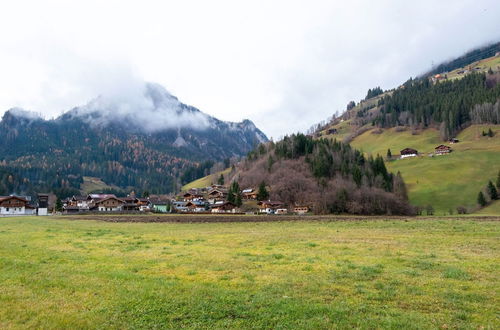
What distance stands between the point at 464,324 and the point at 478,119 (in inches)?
9038

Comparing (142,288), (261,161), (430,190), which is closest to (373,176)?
(430,190)

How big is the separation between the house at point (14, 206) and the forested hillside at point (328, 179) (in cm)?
8654

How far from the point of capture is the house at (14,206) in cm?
10806

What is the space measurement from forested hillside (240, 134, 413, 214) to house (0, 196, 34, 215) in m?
86.5

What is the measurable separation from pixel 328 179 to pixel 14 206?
111 m

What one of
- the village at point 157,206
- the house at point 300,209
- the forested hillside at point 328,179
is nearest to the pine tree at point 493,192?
the forested hillside at point 328,179

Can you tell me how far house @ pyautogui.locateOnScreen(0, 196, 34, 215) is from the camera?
355 ft

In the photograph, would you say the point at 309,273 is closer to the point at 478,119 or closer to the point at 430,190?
the point at 430,190

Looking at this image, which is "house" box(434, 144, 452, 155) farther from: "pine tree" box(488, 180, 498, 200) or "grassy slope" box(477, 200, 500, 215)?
"grassy slope" box(477, 200, 500, 215)

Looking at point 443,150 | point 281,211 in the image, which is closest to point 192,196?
point 281,211

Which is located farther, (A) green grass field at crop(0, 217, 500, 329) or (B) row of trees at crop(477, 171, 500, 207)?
(B) row of trees at crop(477, 171, 500, 207)

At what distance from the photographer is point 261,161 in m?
165

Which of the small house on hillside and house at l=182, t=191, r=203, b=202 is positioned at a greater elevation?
house at l=182, t=191, r=203, b=202

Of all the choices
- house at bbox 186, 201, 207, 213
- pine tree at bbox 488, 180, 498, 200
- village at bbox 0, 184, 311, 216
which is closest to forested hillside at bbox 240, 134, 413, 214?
village at bbox 0, 184, 311, 216
